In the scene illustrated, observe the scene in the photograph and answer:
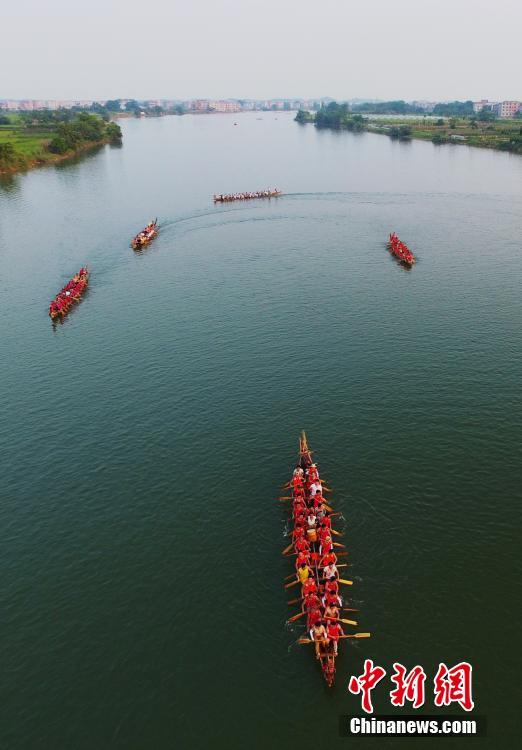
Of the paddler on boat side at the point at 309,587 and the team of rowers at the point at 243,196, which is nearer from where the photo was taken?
the paddler on boat side at the point at 309,587

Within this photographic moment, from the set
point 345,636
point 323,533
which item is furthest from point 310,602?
point 323,533

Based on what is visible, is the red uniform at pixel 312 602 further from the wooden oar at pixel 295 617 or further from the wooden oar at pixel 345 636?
the wooden oar at pixel 345 636

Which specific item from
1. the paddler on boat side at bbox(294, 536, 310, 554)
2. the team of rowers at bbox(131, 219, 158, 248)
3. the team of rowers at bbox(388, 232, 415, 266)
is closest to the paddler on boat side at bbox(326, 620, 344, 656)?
the paddler on boat side at bbox(294, 536, 310, 554)

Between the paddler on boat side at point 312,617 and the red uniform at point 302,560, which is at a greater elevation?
the red uniform at point 302,560

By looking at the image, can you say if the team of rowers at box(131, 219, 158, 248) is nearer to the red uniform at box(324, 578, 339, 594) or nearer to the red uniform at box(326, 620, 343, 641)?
the red uniform at box(324, 578, 339, 594)

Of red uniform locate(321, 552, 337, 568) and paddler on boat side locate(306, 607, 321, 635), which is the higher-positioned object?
red uniform locate(321, 552, 337, 568)

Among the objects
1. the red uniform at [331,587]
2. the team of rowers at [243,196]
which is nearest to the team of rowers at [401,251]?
the team of rowers at [243,196]

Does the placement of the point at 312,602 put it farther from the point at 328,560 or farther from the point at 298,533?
the point at 298,533
